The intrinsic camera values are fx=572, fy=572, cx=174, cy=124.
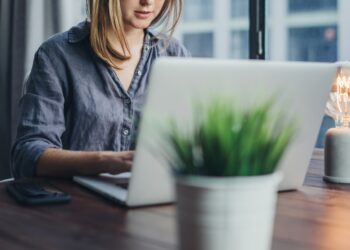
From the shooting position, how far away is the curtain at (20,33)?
2.57 meters

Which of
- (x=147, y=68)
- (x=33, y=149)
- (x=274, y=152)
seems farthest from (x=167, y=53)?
(x=274, y=152)

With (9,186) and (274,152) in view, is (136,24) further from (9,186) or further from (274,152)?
(274,152)

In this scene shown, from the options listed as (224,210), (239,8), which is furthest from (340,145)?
(239,8)

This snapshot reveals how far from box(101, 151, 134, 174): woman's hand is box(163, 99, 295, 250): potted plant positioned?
0.55 meters

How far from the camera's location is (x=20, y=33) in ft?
8.50

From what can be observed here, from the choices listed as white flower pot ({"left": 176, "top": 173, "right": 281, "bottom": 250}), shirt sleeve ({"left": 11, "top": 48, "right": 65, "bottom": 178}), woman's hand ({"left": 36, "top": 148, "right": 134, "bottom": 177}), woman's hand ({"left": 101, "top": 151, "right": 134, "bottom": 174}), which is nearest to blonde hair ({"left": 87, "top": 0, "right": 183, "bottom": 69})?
shirt sleeve ({"left": 11, "top": 48, "right": 65, "bottom": 178})

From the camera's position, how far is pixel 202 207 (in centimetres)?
48

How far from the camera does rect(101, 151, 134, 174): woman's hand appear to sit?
1.04 metres

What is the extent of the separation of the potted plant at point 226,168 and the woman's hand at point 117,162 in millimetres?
552

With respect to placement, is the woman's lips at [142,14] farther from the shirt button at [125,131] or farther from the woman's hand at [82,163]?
the woman's hand at [82,163]

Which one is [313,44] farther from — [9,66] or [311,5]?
[9,66]

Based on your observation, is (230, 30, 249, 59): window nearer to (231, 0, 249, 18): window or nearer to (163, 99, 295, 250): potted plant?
(231, 0, 249, 18): window

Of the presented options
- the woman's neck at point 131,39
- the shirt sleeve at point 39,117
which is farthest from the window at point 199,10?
the shirt sleeve at point 39,117

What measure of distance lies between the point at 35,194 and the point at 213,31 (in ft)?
7.96
